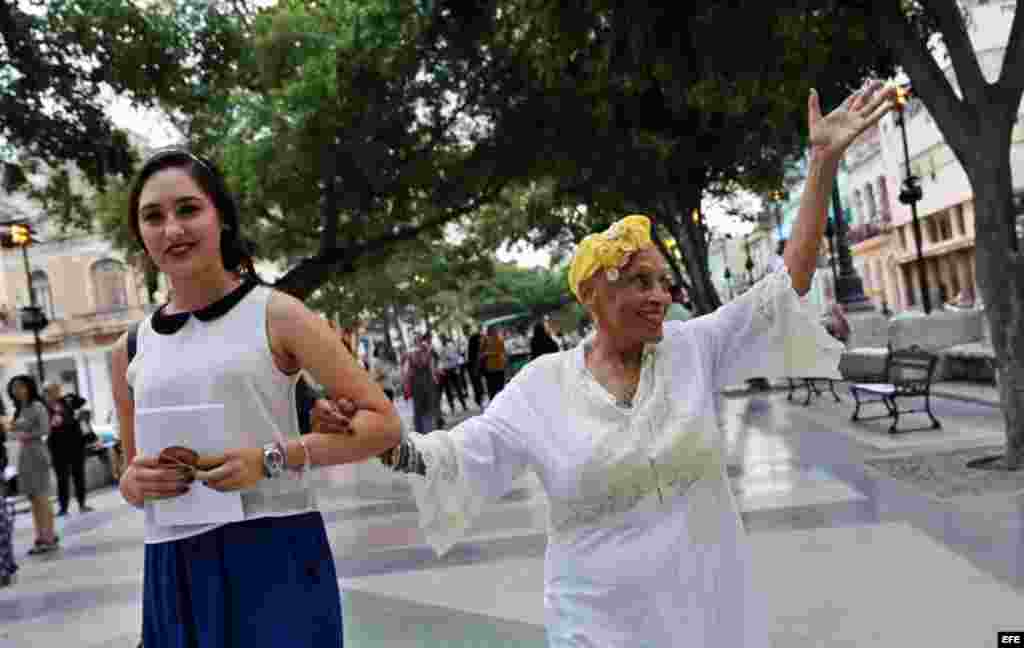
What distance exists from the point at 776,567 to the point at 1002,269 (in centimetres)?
379

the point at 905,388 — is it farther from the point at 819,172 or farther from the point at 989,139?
the point at 819,172

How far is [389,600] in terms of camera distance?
6195 millimetres

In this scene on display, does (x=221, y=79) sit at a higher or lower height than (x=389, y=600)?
higher

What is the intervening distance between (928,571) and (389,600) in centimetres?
304

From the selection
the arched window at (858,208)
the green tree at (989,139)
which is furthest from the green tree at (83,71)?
the arched window at (858,208)

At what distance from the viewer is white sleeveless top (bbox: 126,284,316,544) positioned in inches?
80.6

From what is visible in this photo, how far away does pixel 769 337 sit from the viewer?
2.79 metres

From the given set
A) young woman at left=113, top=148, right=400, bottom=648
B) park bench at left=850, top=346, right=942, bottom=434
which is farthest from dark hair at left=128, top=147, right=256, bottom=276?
park bench at left=850, top=346, right=942, bottom=434

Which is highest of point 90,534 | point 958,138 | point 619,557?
point 958,138

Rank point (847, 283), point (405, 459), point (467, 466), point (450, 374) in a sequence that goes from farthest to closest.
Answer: point (450, 374)
point (847, 283)
point (467, 466)
point (405, 459)

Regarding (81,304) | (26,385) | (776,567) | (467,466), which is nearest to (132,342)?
(467,466)

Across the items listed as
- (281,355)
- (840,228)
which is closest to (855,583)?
(281,355)

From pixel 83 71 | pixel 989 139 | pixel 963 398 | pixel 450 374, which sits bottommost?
pixel 963 398

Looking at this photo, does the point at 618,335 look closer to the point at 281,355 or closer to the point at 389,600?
the point at 281,355
